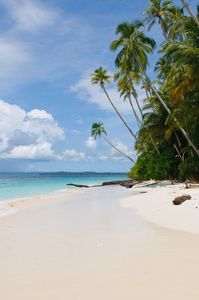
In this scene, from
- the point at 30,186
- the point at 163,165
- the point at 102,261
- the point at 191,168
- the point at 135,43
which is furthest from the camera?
the point at 30,186

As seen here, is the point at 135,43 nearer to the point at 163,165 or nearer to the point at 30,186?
the point at 163,165

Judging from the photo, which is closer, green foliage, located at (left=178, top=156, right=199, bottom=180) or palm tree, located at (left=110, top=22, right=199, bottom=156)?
green foliage, located at (left=178, top=156, right=199, bottom=180)

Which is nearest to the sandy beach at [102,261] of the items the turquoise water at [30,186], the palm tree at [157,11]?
the turquoise water at [30,186]

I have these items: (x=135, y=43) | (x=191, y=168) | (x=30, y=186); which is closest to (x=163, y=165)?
(x=191, y=168)

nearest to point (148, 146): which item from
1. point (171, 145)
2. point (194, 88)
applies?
point (171, 145)

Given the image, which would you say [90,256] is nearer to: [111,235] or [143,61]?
[111,235]

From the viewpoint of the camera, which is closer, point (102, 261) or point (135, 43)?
point (102, 261)

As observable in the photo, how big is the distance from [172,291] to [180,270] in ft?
1.71

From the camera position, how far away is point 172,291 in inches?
88.5

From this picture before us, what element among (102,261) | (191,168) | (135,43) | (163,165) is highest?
(135,43)

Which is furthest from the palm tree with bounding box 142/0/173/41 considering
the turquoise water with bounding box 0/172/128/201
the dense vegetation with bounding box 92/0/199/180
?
the turquoise water with bounding box 0/172/128/201

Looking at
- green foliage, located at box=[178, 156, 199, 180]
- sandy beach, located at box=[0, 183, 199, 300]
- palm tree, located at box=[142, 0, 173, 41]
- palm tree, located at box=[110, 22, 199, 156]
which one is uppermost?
palm tree, located at box=[142, 0, 173, 41]

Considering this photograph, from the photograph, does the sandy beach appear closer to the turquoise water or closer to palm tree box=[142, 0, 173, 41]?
the turquoise water

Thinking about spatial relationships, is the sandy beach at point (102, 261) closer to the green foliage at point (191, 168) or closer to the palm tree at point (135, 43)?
the green foliage at point (191, 168)
